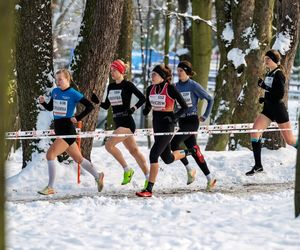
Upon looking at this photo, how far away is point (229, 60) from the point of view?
1719cm

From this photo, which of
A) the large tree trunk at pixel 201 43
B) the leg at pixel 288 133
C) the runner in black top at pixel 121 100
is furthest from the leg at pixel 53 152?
the large tree trunk at pixel 201 43

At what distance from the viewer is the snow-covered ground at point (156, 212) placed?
7250 millimetres

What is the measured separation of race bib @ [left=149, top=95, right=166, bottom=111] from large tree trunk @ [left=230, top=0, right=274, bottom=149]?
6.28 metres

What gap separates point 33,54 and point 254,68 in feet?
19.9

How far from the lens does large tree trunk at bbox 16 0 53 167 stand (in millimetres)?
11891

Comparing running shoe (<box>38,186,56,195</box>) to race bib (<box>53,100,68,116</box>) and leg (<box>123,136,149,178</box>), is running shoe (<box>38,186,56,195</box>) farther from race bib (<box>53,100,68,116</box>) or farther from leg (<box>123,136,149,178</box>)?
leg (<box>123,136,149,178</box>)

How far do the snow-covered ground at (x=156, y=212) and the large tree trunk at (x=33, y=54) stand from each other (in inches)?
33.8

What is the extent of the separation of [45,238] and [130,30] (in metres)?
11.7

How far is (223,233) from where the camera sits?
758 centimetres

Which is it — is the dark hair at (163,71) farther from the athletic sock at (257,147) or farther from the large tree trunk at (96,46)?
the athletic sock at (257,147)

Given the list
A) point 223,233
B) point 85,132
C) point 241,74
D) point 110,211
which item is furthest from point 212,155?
point 223,233

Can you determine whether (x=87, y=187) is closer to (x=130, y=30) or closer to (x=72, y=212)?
(x=72, y=212)

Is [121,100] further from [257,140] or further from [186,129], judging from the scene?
[257,140]

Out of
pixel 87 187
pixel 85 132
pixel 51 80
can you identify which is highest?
pixel 51 80
